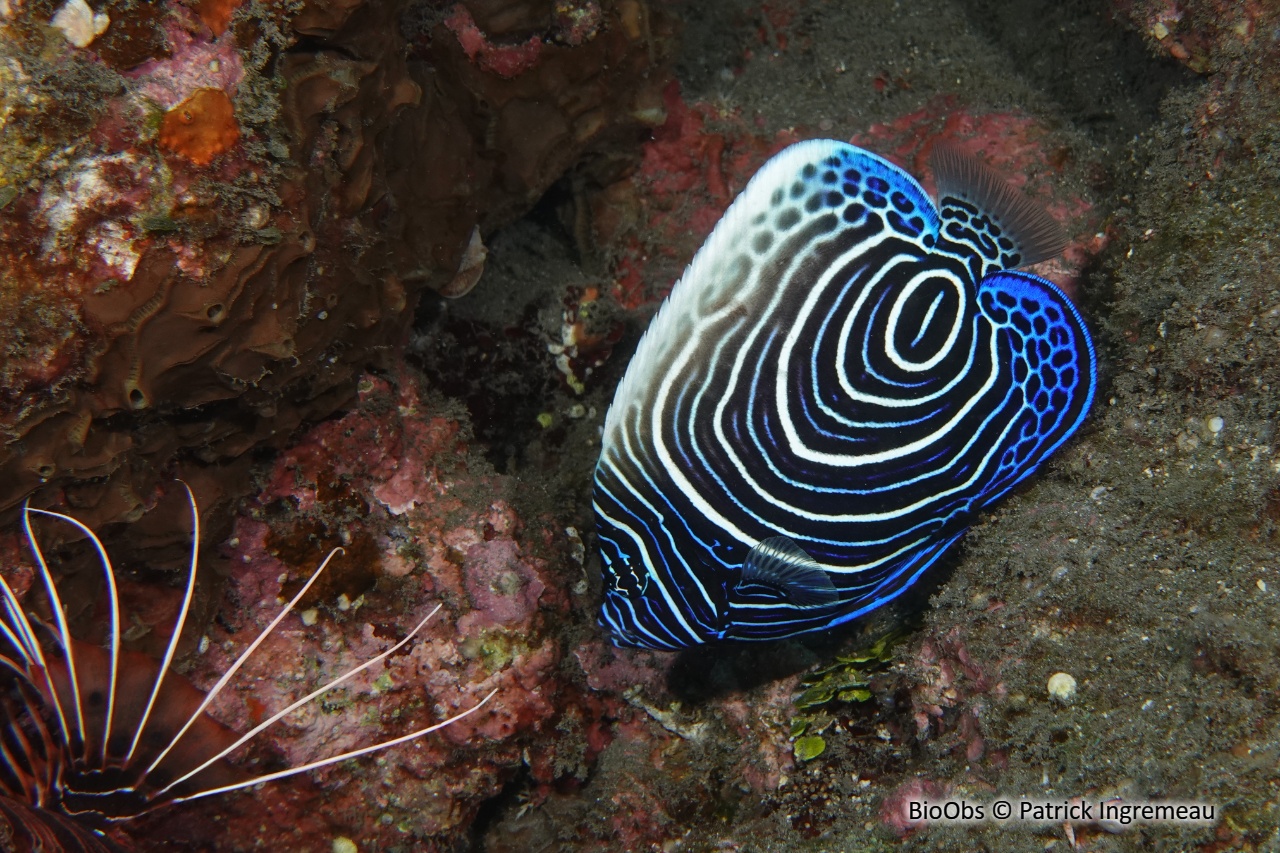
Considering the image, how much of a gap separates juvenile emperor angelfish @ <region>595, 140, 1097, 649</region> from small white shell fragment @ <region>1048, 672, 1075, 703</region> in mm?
617

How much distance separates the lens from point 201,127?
83.7 inches

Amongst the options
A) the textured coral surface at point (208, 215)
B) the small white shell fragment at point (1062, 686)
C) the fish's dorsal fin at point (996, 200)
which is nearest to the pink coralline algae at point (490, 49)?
the textured coral surface at point (208, 215)

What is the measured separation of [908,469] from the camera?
2.74 meters

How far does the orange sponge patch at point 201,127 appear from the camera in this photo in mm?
2086

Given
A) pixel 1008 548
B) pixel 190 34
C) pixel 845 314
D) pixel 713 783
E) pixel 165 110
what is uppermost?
pixel 190 34

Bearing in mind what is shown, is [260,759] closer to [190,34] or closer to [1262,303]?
[190,34]

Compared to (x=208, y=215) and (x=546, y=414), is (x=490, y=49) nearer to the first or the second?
(x=208, y=215)

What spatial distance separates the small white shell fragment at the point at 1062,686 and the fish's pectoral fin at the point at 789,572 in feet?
2.65

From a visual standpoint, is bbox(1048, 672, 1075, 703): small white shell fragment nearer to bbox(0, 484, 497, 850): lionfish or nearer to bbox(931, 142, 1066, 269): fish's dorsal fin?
bbox(931, 142, 1066, 269): fish's dorsal fin

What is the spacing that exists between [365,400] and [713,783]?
99.1 inches

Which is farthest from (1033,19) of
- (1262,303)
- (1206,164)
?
(1262,303)

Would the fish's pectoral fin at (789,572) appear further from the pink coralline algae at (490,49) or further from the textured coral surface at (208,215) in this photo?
the pink coralline algae at (490,49)

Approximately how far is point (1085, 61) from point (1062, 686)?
134 inches

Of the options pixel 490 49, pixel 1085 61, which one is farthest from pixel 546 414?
pixel 1085 61
